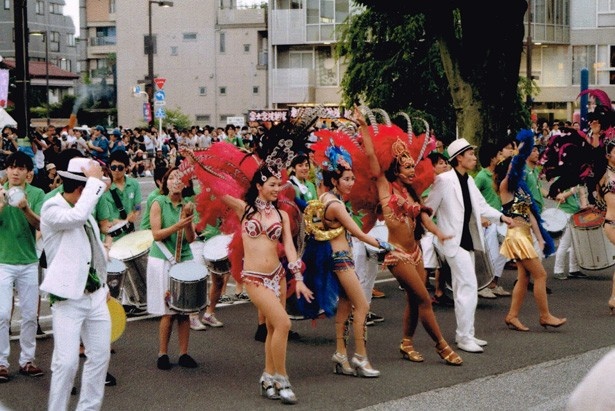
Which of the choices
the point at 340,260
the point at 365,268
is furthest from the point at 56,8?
the point at 340,260

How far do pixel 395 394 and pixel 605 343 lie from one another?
2650mm

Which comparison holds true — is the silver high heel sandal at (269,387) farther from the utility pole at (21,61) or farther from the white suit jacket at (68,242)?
the utility pole at (21,61)

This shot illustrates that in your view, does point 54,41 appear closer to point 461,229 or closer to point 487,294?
point 487,294

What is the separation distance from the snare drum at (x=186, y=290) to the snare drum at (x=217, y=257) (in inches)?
76.2

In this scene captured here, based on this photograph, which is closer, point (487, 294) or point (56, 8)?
point (487, 294)

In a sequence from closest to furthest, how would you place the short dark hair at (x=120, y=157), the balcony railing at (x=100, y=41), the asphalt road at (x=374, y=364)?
1. the asphalt road at (x=374, y=364)
2. the short dark hair at (x=120, y=157)
3. the balcony railing at (x=100, y=41)

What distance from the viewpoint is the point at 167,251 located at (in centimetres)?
879

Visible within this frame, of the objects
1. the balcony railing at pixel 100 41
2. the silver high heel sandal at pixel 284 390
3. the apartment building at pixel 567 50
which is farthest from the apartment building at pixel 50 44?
the silver high heel sandal at pixel 284 390

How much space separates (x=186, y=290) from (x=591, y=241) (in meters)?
6.34

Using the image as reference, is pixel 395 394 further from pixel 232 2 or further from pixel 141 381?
pixel 232 2

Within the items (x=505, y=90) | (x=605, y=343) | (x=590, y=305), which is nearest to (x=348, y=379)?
(x=605, y=343)

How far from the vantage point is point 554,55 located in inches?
2218

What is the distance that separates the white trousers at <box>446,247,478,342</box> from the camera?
9.12m

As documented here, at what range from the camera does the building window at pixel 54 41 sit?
10200cm
